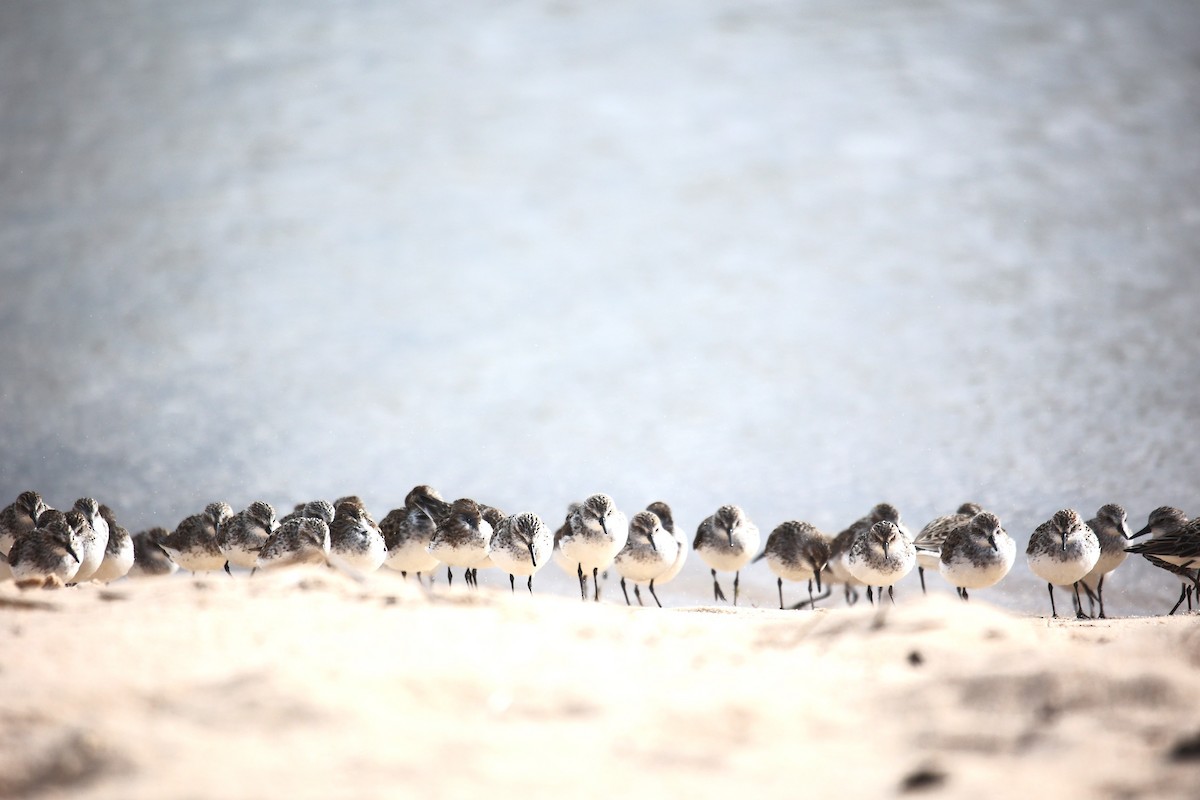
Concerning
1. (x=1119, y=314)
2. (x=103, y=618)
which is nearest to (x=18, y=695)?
(x=103, y=618)

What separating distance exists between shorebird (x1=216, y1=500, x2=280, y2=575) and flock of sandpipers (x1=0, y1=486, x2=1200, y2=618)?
0.01 meters

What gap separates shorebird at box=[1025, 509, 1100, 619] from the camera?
864 centimetres

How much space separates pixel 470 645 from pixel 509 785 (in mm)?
1288

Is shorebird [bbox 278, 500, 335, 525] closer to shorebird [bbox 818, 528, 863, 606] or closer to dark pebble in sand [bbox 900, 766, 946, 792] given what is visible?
shorebird [bbox 818, 528, 863, 606]

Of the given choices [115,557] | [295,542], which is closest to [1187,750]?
[295,542]

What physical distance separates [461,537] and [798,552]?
10.3 feet

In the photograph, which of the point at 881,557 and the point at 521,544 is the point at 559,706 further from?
the point at 881,557

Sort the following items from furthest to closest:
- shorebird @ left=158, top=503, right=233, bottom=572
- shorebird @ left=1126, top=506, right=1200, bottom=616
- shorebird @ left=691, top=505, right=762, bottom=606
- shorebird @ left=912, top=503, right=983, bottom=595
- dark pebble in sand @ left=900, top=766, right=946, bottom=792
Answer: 1. shorebird @ left=158, top=503, right=233, bottom=572
2. shorebird @ left=691, top=505, right=762, bottom=606
3. shorebird @ left=912, top=503, right=983, bottom=595
4. shorebird @ left=1126, top=506, right=1200, bottom=616
5. dark pebble in sand @ left=900, top=766, right=946, bottom=792

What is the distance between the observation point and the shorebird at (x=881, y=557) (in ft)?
28.7

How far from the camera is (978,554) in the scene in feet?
28.3

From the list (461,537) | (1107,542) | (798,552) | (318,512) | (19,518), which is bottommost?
(1107,542)

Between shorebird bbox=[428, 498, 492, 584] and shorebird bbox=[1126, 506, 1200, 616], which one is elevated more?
shorebird bbox=[428, 498, 492, 584]

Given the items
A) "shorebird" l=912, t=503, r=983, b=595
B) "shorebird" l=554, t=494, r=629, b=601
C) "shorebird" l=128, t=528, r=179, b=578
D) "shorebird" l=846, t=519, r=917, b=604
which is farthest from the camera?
"shorebird" l=128, t=528, r=179, b=578

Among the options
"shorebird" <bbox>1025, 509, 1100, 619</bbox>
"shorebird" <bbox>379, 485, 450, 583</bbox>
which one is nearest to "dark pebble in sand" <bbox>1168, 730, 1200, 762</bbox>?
"shorebird" <bbox>1025, 509, 1100, 619</bbox>
